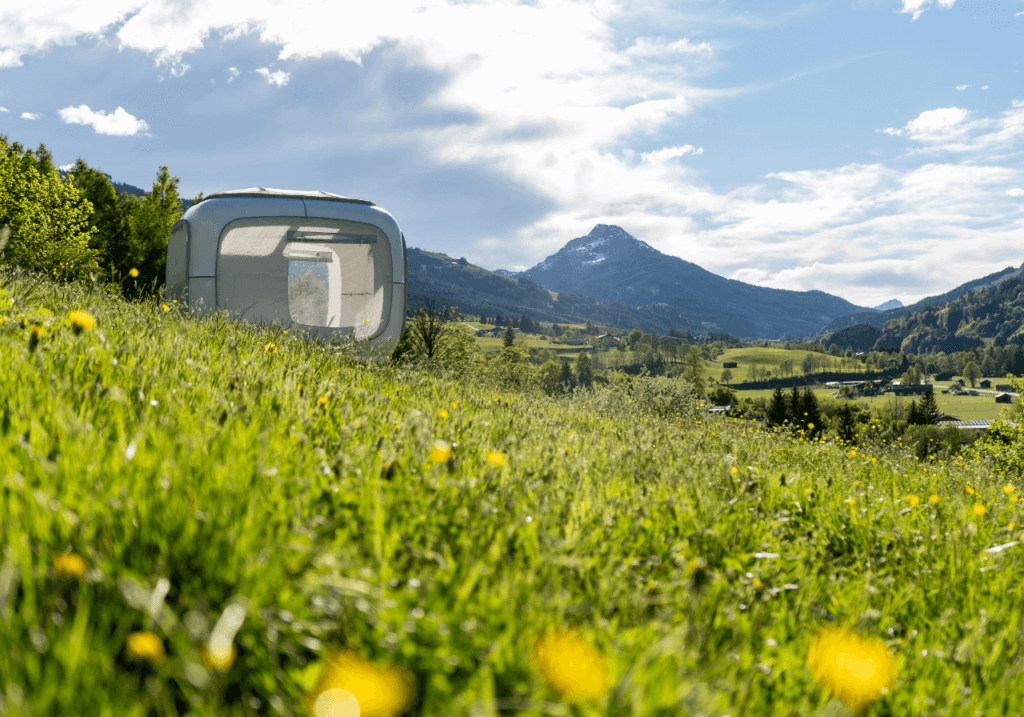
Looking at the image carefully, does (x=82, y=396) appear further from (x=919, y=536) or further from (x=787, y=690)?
(x=919, y=536)

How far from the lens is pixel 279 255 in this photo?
9.71 m

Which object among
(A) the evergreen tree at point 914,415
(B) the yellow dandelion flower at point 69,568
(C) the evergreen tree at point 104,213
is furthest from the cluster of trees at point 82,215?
(A) the evergreen tree at point 914,415

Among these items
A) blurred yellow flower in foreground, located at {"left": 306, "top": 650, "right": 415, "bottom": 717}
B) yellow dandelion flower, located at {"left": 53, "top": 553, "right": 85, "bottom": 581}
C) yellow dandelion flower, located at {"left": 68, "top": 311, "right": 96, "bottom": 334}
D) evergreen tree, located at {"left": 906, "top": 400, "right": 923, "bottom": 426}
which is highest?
yellow dandelion flower, located at {"left": 68, "top": 311, "right": 96, "bottom": 334}

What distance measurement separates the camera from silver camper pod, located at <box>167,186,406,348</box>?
27.1 ft

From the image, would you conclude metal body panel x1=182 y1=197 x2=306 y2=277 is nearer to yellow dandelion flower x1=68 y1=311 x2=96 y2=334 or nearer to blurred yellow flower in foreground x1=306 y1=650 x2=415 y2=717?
yellow dandelion flower x1=68 y1=311 x2=96 y2=334

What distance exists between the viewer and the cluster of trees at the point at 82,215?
39.6 m

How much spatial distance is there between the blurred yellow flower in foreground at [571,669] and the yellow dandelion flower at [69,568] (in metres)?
1.12

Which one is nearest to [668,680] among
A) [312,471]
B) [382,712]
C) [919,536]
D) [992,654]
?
[382,712]

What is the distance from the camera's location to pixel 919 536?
347cm

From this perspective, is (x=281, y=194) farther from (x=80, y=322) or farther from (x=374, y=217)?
(x=80, y=322)

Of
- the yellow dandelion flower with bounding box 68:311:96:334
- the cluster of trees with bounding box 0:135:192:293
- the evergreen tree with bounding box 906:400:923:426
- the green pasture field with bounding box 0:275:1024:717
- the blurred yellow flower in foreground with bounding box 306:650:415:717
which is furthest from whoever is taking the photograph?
the evergreen tree with bounding box 906:400:923:426

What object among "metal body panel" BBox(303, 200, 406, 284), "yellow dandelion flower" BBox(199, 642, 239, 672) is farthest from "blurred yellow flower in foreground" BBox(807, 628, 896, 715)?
"metal body panel" BBox(303, 200, 406, 284)

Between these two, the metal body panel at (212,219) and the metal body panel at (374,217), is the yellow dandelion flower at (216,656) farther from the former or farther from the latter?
the metal body panel at (374,217)

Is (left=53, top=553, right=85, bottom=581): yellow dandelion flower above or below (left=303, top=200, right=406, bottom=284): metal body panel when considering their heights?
below
